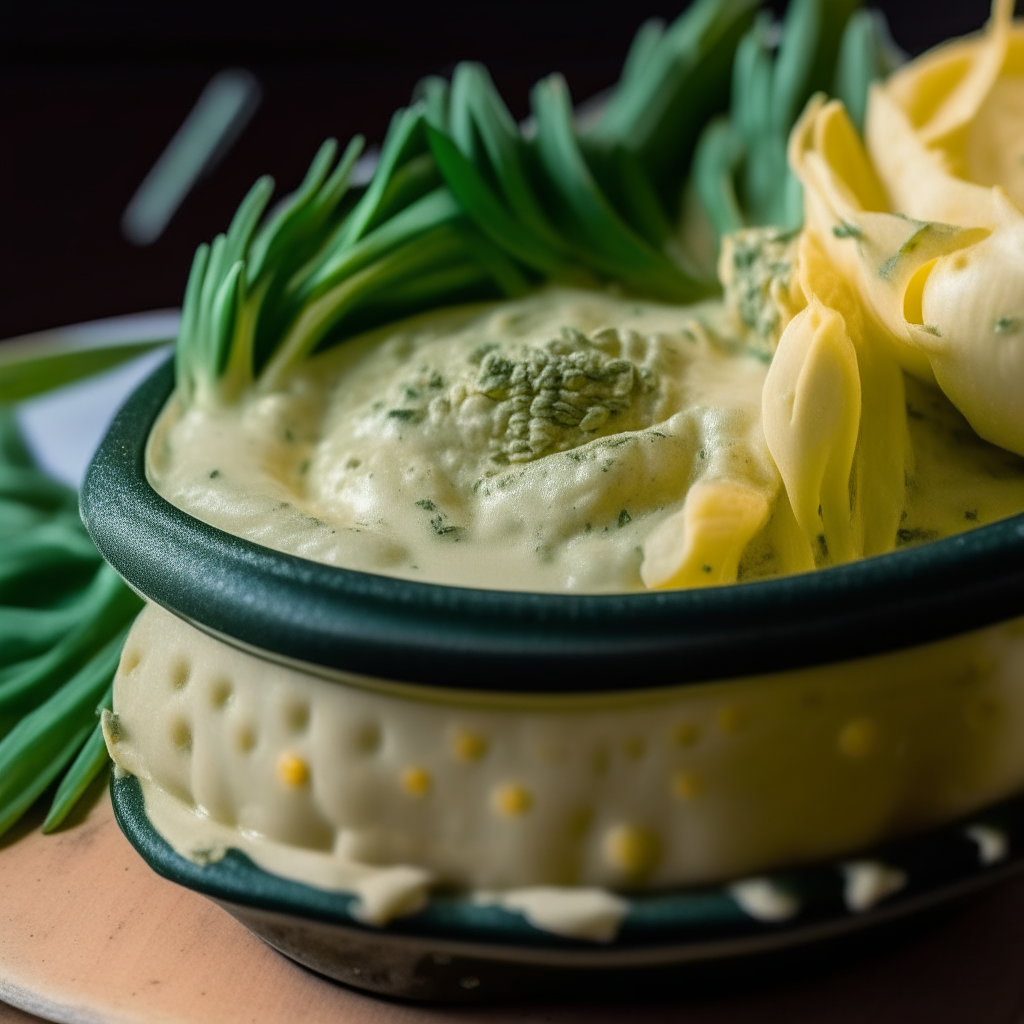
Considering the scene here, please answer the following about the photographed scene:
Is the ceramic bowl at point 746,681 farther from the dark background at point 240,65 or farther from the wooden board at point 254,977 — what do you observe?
the dark background at point 240,65

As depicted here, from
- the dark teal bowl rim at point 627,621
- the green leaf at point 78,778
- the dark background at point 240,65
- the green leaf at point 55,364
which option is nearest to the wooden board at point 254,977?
the green leaf at point 78,778

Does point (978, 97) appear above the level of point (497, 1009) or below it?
above

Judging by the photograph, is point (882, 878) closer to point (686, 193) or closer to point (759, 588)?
point (759, 588)

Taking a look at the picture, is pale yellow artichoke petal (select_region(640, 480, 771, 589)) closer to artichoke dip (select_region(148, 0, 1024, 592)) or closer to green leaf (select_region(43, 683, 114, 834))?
artichoke dip (select_region(148, 0, 1024, 592))

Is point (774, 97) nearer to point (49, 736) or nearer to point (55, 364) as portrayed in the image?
point (55, 364)

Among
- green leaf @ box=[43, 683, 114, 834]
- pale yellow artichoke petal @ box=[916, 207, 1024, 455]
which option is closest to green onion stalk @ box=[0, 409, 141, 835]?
green leaf @ box=[43, 683, 114, 834]

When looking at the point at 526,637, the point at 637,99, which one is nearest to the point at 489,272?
the point at 637,99

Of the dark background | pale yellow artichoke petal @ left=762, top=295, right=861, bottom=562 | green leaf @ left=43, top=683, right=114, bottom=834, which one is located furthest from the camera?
the dark background

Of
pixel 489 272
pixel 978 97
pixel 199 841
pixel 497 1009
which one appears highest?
pixel 978 97

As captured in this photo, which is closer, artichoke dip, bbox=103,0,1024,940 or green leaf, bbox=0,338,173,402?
artichoke dip, bbox=103,0,1024,940
